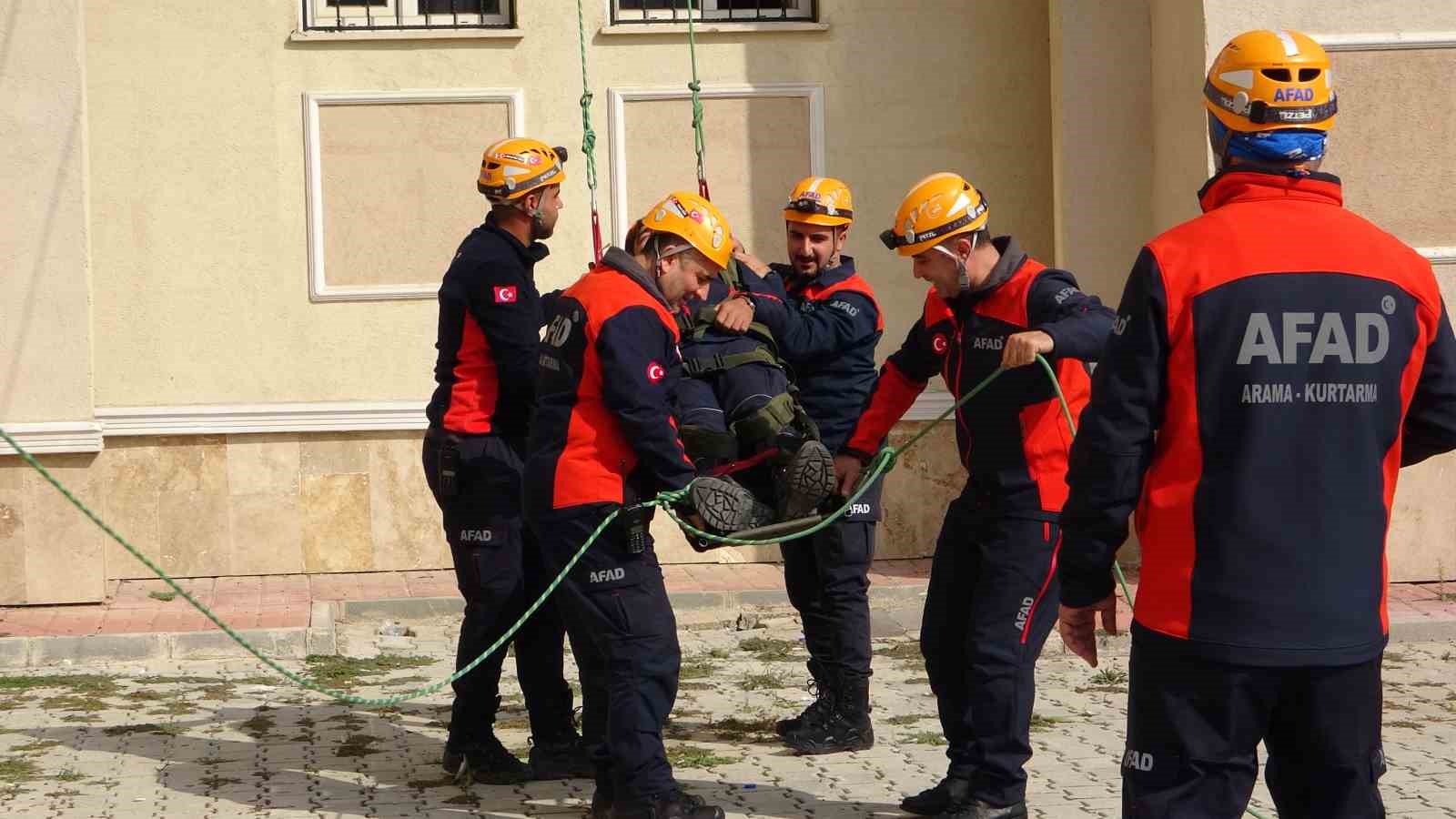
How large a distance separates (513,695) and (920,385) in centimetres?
278

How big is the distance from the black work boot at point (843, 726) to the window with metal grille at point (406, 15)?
6.39 meters

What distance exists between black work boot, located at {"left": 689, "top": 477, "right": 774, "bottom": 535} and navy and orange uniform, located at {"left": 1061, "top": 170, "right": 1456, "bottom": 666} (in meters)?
2.43

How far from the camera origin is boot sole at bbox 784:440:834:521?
256 inches

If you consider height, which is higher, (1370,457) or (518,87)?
(518,87)

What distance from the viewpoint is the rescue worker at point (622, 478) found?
19.1ft

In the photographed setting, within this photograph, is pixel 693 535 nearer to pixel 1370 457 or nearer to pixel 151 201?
pixel 1370 457

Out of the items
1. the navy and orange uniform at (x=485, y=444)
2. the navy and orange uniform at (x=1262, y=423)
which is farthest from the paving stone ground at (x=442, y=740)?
the navy and orange uniform at (x=1262, y=423)

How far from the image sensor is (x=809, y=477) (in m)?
6.50

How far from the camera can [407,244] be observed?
39.2 ft

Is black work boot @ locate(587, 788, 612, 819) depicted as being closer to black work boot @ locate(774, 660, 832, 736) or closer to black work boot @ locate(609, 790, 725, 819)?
black work boot @ locate(609, 790, 725, 819)

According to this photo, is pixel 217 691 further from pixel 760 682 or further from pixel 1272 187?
pixel 1272 187

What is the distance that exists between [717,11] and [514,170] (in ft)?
19.5

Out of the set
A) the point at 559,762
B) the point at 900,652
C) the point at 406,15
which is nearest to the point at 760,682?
the point at 900,652

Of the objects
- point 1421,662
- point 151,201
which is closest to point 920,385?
point 1421,662
